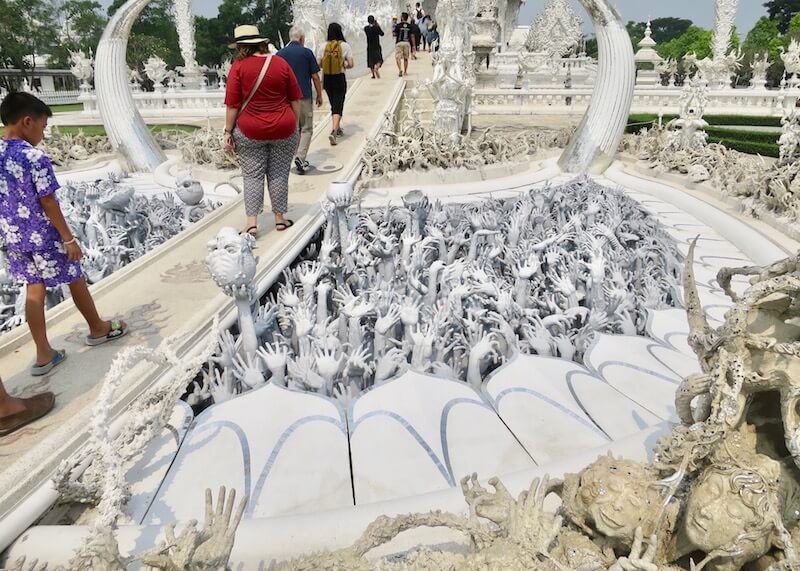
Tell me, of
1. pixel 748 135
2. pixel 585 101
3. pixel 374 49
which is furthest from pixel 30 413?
pixel 585 101

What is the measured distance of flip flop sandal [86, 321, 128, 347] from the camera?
3234mm

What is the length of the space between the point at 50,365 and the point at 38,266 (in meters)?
0.54

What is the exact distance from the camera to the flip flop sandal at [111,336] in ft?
10.6

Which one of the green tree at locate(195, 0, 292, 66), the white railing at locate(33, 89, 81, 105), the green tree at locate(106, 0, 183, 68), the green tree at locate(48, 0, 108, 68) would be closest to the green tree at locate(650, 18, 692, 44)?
the green tree at locate(195, 0, 292, 66)

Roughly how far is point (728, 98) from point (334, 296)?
769 inches

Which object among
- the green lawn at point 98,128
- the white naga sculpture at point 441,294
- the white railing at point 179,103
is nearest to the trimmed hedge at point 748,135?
the white naga sculpture at point 441,294

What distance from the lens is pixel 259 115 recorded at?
14.9 feet

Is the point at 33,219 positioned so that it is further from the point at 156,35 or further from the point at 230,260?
the point at 156,35

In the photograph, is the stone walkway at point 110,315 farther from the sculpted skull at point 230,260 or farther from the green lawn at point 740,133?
the green lawn at point 740,133

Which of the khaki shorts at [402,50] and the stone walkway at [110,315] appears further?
the khaki shorts at [402,50]

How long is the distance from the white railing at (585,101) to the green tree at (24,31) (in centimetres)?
3116

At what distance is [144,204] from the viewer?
21.0 feet

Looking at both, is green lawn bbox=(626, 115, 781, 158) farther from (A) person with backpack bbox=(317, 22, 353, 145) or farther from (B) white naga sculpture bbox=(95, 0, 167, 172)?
(B) white naga sculpture bbox=(95, 0, 167, 172)

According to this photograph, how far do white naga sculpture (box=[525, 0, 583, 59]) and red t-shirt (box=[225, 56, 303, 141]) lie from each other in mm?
27512
